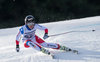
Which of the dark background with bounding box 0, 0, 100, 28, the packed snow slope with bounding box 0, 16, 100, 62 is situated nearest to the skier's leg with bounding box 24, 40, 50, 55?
the packed snow slope with bounding box 0, 16, 100, 62

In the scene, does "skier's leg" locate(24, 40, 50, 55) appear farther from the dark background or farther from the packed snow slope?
the dark background

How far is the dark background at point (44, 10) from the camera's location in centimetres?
1667

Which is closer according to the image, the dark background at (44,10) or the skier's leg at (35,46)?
the skier's leg at (35,46)

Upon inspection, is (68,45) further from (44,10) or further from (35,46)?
(44,10)

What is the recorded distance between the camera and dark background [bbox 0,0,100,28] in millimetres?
16672

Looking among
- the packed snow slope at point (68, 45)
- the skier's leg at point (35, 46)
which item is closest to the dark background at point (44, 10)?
the packed snow slope at point (68, 45)

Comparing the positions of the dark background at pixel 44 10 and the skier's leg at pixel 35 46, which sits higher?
the dark background at pixel 44 10

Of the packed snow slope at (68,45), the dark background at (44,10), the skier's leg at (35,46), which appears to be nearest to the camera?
the packed snow slope at (68,45)

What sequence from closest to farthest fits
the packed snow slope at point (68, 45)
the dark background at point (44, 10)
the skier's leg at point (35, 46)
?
the packed snow slope at point (68, 45)
the skier's leg at point (35, 46)
the dark background at point (44, 10)

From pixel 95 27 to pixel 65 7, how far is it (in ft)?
34.8

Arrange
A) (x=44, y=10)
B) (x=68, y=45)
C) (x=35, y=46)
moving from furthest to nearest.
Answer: (x=44, y=10)
(x=68, y=45)
(x=35, y=46)

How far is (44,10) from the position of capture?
1702cm

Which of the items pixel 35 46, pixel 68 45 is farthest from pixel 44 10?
pixel 35 46

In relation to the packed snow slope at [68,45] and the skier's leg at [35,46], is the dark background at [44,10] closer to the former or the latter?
the packed snow slope at [68,45]
